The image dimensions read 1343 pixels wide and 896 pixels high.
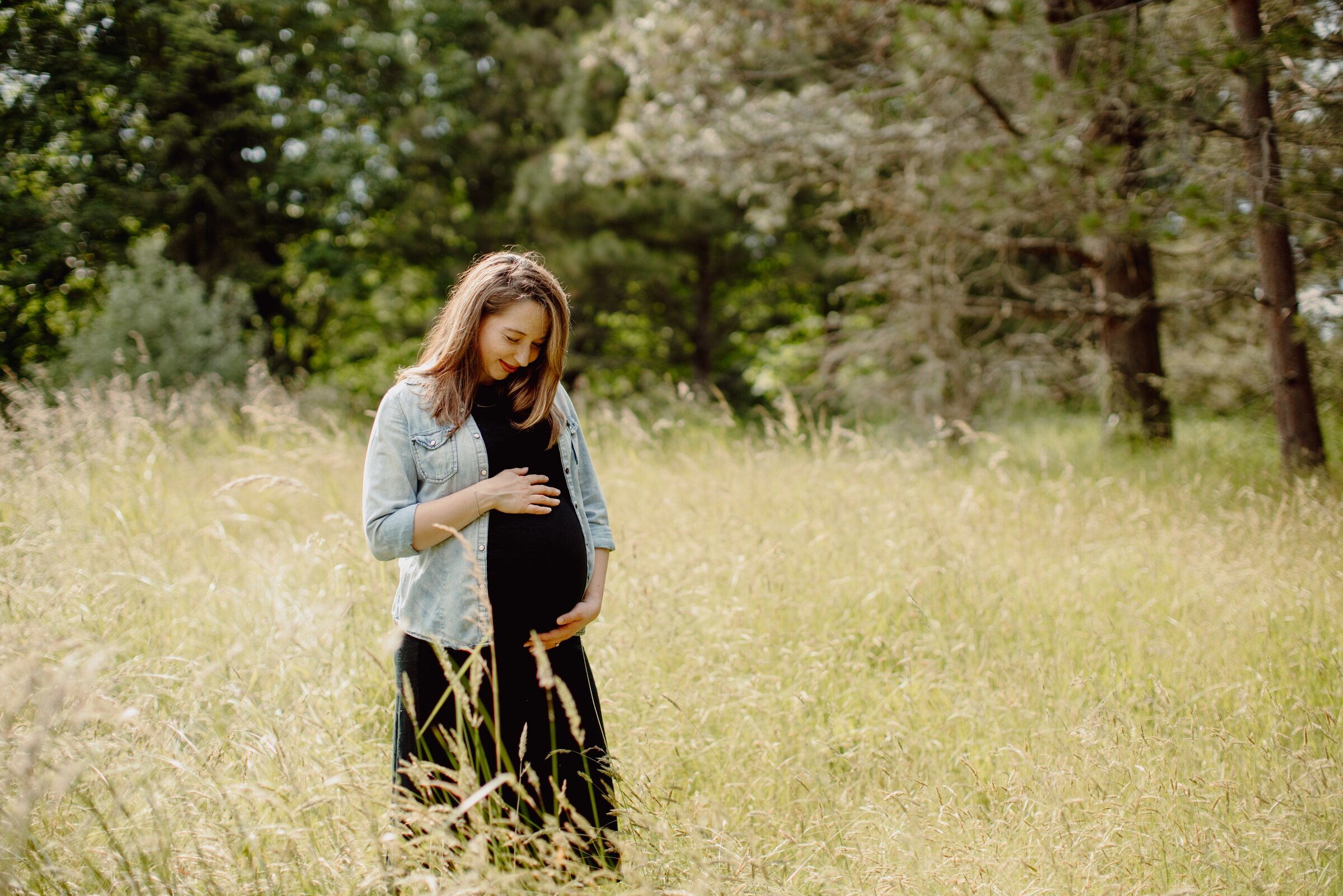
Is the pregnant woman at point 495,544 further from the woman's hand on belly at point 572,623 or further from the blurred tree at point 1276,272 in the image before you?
the blurred tree at point 1276,272

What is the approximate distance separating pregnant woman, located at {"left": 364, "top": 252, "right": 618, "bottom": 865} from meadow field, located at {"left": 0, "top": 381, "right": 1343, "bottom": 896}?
205 millimetres

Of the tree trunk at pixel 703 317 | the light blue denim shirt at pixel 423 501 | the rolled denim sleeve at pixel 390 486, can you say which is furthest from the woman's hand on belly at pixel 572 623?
the tree trunk at pixel 703 317

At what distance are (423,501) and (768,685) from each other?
1.63 meters

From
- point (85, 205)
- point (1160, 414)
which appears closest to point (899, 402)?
point (1160, 414)

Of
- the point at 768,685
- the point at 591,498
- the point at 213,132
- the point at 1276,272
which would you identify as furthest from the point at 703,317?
the point at 591,498

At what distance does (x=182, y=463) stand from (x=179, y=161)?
31.0 ft

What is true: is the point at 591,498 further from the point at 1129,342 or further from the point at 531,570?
Answer: the point at 1129,342

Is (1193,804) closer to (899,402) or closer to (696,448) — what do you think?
(696,448)

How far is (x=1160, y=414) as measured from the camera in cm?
702

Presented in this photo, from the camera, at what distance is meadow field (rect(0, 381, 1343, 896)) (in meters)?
1.81

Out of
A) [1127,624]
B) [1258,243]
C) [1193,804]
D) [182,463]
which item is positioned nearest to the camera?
[1193,804]

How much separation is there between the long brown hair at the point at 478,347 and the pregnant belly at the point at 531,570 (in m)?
0.23

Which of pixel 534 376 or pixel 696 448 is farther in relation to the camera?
pixel 696 448

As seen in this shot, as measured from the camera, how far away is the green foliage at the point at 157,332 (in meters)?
9.15
